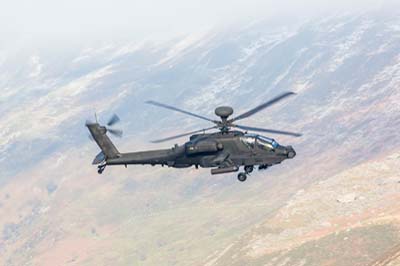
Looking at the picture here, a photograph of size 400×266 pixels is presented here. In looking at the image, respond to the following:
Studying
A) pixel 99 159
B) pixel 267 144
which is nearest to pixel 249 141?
pixel 267 144

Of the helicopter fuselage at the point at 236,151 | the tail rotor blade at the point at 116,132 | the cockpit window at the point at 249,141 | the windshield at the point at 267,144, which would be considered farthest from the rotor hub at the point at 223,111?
the tail rotor blade at the point at 116,132

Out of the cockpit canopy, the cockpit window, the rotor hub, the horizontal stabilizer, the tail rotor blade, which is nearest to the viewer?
the rotor hub

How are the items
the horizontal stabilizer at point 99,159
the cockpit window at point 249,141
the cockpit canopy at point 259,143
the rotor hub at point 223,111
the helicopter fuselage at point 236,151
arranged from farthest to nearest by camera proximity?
the horizontal stabilizer at point 99,159 → the cockpit canopy at point 259,143 → the cockpit window at point 249,141 → the helicopter fuselage at point 236,151 → the rotor hub at point 223,111

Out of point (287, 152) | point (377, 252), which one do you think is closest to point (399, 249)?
point (377, 252)

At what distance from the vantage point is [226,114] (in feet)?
200

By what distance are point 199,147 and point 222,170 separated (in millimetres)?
3334

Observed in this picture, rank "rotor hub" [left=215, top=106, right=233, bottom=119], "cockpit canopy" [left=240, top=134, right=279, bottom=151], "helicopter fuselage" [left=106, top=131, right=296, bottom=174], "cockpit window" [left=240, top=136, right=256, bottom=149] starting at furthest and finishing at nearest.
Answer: "cockpit canopy" [left=240, top=134, right=279, bottom=151] → "cockpit window" [left=240, top=136, right=256, bottom=149] → "helicopter fuselage" [left=106, top=131, right=296, bottom=174] → "rotor hub" [left=215, top=106, right=233, bottom=119]

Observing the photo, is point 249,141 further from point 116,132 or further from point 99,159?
point 99,159

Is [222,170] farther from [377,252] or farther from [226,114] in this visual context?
[377,252]

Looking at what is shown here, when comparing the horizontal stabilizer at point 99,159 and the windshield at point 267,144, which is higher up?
the horizontal stabilizer at point 99,159

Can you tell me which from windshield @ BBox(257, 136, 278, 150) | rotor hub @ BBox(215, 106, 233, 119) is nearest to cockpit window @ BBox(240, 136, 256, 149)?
windshield @ BBox(257, 136, 278, 150)

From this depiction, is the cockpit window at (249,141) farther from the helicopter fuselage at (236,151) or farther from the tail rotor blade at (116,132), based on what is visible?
the tail rotor blade at (116,132)

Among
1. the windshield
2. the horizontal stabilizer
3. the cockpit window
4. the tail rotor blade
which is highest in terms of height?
the tail rotor blade

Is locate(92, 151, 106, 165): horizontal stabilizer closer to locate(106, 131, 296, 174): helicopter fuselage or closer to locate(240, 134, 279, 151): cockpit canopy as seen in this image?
locate(106, 131, 296, 174): helicopter fuselage
